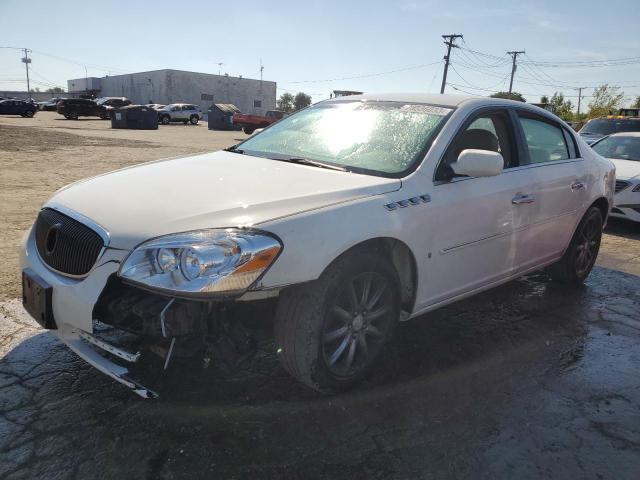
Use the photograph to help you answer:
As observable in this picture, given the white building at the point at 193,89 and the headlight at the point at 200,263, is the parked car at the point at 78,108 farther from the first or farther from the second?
the headlight at the point at 200,263

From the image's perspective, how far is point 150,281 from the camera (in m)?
2.15

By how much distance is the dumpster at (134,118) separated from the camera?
3094 centimetres

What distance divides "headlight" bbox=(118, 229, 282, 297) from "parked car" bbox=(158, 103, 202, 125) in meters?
44.8

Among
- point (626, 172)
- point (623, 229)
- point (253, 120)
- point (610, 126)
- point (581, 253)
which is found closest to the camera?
point (581, 253)

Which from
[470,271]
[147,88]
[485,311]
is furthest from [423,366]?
[147,88]

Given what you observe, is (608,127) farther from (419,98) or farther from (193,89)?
(193,89)

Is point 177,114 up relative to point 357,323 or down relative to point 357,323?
up

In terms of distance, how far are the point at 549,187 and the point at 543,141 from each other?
1.52 feet

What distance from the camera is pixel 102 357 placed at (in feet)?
7.57

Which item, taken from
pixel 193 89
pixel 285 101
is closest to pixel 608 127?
pixel 193 89

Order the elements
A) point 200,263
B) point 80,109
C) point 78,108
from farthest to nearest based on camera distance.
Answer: point 80,109
point 78,108
point 200,263

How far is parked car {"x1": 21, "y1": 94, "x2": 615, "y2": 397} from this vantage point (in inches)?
86.7

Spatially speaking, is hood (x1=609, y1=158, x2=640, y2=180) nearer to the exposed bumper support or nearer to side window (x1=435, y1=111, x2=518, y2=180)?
side window (x1=435, y1=111, x2=518, y2=180)

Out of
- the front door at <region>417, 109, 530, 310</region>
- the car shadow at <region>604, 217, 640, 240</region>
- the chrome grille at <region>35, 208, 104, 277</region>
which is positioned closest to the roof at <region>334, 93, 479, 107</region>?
the front door at <region>417, 109, 530, 310</region>
